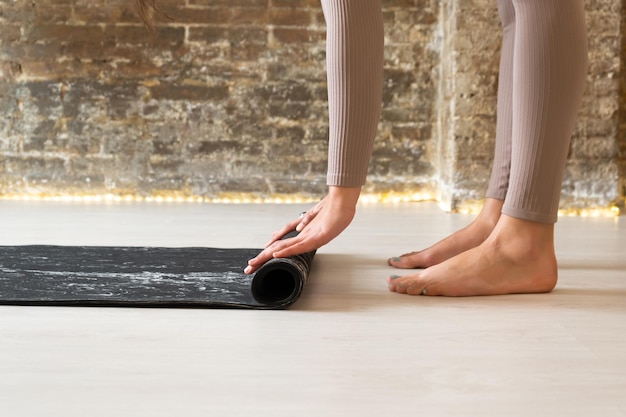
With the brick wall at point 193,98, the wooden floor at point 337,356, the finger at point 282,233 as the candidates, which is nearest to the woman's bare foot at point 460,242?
the wooden floor at point 337,356

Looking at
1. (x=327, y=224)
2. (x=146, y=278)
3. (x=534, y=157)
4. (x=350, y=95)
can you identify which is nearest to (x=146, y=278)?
(x=146, y=278)

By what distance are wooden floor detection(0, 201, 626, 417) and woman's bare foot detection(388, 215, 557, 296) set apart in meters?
0.04

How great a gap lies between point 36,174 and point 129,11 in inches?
41.2

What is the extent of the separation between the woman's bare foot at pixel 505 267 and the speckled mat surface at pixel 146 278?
0.31 m

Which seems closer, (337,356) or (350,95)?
(337,356)

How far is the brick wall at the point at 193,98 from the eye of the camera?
4.45 metres

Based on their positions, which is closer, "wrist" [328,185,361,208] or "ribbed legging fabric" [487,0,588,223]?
"ribbed legging fabric" [487,0,588,223]

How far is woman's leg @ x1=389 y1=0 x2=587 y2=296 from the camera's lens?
5.51 ft

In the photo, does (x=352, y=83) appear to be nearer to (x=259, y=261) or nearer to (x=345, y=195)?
(x=345, y=195)

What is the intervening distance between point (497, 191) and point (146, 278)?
934 millimetres

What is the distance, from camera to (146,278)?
1.83 m

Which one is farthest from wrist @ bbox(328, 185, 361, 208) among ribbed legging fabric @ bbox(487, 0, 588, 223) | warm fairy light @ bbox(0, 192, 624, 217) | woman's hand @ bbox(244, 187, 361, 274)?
warm fairy light @ bbox(0, 192, 624, 217)

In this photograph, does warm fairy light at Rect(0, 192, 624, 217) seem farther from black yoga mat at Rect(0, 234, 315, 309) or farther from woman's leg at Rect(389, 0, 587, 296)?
woman's leg at Rect(389, 0, 587, 296)

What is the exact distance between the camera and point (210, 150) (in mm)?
4508
